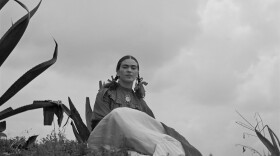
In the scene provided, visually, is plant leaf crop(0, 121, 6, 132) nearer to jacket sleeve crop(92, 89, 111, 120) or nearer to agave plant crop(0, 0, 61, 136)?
agave plant crop(0, 0, 61, 136)

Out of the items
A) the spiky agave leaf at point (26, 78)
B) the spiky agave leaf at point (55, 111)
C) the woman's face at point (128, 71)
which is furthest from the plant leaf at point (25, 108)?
the woman's face at point (128, 71)

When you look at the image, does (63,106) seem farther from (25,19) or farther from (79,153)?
(79,153)

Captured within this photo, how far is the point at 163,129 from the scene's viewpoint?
5902mm

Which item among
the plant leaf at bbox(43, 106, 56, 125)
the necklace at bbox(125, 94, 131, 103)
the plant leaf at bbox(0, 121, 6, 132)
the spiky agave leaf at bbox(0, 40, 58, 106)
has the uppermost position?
the spiky agave leaf at bbox(0, 40, 58, 106)

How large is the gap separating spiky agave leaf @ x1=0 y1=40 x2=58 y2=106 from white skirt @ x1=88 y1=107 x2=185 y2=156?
1399 millimetres

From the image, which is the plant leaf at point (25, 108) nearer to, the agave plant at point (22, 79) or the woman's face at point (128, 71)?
the agave plant at point (22, 79)

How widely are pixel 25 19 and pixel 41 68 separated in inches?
24.4

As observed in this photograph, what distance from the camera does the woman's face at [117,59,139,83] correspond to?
685 cm

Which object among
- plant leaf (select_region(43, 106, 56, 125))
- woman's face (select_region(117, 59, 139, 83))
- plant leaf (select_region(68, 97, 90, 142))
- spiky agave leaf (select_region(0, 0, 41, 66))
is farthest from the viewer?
plant leaf (select_region(68, 97, 90, 142))

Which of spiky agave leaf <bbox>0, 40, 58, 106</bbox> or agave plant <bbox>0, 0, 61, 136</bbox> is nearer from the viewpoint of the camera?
agave plant <bbox>0, 0, 61, 136</bbox>

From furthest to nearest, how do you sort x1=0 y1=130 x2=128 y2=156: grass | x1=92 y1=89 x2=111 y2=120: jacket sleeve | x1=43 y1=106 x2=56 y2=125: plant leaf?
x1=43 y1=106 x2=56 y2=125: plant leaf
x1=92 y1=89 x2=111 y2=120: jacket sleeve
x1=0 y1=130 x2=128 y2=156: grass

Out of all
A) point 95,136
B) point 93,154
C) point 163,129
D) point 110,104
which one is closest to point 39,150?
point 93,154

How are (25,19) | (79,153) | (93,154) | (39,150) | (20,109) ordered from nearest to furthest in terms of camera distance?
(93,154), (39,150), (79,153), (25,19), (20,109)

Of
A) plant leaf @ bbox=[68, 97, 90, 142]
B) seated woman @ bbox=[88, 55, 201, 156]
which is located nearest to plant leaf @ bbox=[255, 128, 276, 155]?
seated woman @ bbox=[88, 55, 201, 156]
